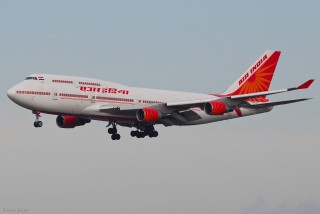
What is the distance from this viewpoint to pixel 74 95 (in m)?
86.4

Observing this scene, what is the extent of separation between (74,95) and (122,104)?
222 inches

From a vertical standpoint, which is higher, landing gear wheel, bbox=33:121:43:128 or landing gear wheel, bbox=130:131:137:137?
landing gear wheel, bbox=130:131:137:137

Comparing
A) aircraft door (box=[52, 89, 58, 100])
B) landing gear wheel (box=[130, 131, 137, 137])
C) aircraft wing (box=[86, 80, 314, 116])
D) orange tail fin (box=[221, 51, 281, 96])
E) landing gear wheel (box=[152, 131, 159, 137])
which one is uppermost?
orange tail fin (box=[221, 51, 281, 96])

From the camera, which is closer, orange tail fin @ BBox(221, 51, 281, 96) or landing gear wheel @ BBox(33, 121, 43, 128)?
landing gear wheel @ BBox(33, 121, 43, 128)

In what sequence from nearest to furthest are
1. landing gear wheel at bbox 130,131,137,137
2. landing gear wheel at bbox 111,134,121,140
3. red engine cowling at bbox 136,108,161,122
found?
red engine cowling at bbox 136,108,161,122 → landing gear wheel at bbox 111,134,121,140 → landing gear wheel at bbox 130,131,137,137

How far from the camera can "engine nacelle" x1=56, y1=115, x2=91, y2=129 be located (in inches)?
3642

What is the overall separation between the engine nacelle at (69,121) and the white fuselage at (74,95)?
4.94 m

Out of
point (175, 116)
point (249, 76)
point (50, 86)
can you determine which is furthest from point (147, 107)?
point (249, 76)

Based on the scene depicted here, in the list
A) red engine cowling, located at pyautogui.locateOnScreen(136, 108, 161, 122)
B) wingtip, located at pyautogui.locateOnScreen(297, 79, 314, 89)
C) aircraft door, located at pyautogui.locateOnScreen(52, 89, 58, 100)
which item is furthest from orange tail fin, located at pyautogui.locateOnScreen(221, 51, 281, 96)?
aircraft door, located at pyautogui.locateOnScreen(52, 89, 58, 100)

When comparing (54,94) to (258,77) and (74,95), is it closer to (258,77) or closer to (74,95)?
(74,95)

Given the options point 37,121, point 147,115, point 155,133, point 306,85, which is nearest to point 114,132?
point 155,133

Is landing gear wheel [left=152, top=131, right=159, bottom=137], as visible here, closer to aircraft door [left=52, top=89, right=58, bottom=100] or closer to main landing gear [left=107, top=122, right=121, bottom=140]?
main landing gear [left=107, top=122, right=121, bottom=140]

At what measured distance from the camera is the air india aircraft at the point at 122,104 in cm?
8544

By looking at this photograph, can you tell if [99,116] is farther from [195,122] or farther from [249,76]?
[249,76]
